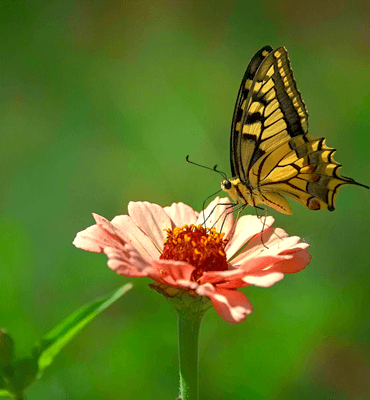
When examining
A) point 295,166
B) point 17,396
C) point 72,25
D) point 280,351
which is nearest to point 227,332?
point 280,351

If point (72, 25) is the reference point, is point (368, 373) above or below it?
below

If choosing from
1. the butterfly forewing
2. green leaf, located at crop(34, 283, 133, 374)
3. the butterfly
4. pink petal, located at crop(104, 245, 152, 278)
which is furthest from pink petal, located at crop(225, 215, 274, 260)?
green leaf, located at crop(34, 283, 133, 374)

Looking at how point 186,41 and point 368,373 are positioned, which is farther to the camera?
point 186,41

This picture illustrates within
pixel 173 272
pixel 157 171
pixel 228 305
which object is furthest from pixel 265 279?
pixel 157 171

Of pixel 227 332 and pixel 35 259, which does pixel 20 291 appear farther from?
pixel 227 332

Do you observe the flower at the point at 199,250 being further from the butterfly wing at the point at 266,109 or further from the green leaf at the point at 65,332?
the butterfly wing at the point at 266,109

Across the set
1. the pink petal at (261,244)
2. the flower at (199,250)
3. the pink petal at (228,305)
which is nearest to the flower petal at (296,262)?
the flower at (199,250)

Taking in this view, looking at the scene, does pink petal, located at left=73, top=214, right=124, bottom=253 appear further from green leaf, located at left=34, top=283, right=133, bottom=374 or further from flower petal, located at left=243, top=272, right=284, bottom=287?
flower petal, located at left=243, top=272, right=284, bottom=287
